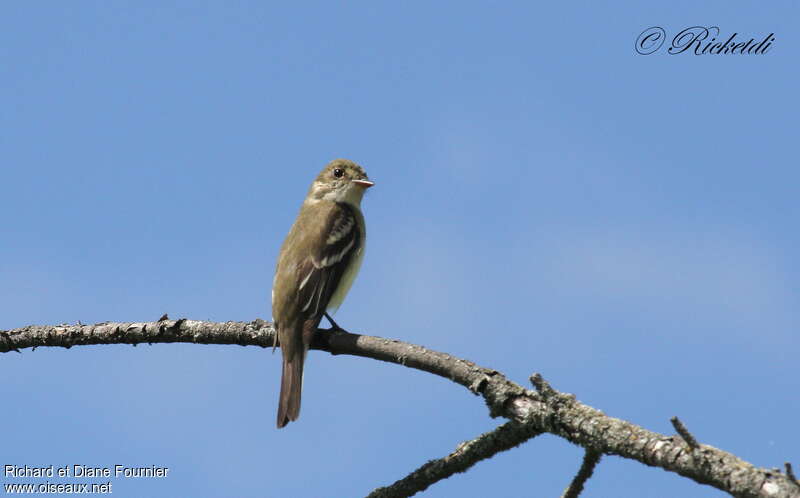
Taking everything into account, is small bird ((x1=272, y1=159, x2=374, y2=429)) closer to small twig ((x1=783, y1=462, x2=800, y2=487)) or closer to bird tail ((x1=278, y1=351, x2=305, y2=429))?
bird tail ((x1=278, y1=351, x2=305, y2=429))

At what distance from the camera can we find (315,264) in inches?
398

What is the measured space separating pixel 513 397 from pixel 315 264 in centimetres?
479

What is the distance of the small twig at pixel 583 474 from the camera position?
545cm

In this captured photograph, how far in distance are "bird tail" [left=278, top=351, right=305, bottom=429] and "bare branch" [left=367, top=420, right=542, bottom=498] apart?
294 centimetres

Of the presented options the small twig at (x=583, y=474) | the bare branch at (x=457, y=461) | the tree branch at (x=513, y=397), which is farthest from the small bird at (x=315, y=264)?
the small twig at (x=583, y=474)

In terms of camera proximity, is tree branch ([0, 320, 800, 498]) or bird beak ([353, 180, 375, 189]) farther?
bird beak ([353, 180, 375, 189])

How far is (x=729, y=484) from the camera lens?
4285mm

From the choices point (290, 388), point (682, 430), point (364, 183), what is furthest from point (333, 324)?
point (682, 430)

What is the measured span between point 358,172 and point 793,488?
904 centimetres

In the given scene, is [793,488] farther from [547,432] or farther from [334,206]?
[334,206]

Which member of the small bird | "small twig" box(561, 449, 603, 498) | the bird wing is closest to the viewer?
"small twig" box(561, 449, 603, 498)

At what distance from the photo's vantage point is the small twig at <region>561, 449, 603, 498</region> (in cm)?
545

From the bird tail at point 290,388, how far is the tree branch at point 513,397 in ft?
1.48

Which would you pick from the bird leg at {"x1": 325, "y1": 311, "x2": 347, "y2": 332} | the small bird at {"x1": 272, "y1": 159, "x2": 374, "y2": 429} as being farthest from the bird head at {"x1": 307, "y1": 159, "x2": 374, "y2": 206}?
the bird leg at {"x1": 325, "y1": 311, "x2": 347, "y2": 332}
